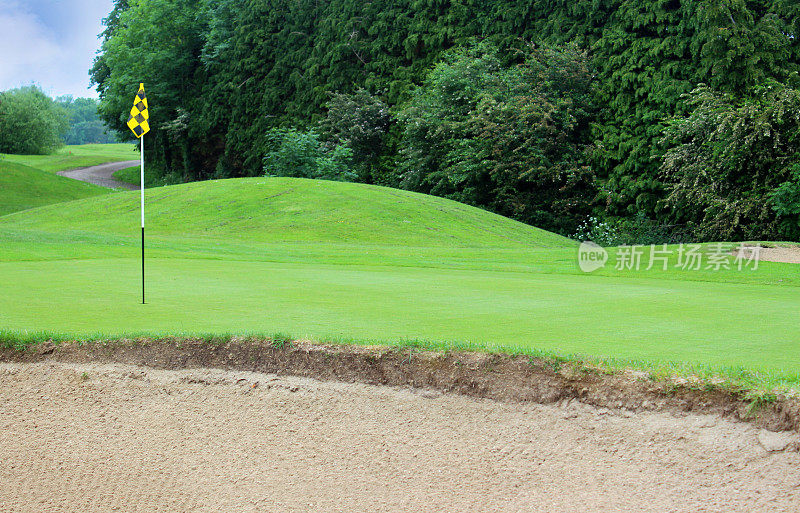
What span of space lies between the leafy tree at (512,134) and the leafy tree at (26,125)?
4293 cm

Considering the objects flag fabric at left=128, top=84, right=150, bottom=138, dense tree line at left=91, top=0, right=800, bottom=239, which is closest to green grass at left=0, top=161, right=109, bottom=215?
dense tree line at left=91, top=0, right=800, bottom=239

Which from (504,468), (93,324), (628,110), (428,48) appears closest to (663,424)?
(504,468)

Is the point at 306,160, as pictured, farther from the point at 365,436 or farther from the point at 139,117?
the point at 365,436

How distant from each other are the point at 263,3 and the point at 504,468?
136 ft

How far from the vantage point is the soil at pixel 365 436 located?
3703 millimetres

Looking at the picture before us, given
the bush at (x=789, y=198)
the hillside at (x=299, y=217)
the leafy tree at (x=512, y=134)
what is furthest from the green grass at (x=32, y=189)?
the bush at (x=789, y=198)

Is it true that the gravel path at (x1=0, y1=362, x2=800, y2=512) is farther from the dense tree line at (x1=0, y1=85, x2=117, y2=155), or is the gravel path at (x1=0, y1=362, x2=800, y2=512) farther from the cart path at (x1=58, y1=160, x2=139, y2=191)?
Answer: the dense tree line at (x1=0, y1=85, x2=117, y2=155)

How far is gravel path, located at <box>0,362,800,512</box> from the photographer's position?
3658mm

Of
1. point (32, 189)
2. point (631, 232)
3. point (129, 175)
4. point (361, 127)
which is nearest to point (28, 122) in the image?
point (129, 175)

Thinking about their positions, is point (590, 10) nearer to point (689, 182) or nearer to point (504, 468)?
point (689, 182)

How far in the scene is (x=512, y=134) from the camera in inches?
1014

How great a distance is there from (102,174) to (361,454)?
2173 inches

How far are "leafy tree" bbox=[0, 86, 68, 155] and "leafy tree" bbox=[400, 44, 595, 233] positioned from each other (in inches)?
1690

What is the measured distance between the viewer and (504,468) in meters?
3.89
